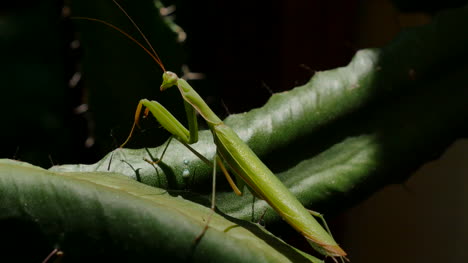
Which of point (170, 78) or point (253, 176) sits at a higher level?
point (170, 78)

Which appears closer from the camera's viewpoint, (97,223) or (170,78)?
(97,223)

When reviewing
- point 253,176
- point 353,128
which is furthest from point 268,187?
point 353,128

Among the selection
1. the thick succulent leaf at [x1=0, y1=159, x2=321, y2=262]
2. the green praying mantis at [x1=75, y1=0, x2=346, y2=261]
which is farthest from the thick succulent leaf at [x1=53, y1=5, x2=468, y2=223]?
the thick succulent leaf at [x1=0, y1=159, x2=321, y2=262]

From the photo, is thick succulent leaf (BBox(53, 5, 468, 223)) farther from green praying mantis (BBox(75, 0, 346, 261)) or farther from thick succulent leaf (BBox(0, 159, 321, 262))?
thick succulent leaf (BBox(0, 159, 321, 262))

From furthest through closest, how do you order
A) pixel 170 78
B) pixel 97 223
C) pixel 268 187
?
pixel 170 78 → pixel 268 187 → pixel 97 223

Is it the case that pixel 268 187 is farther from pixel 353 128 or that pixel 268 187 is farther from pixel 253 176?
pixel 353 128

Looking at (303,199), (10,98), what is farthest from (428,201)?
(10,98)

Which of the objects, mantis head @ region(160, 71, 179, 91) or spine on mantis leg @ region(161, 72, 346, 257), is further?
mantis head @ region(160, 71, 179, 91)
